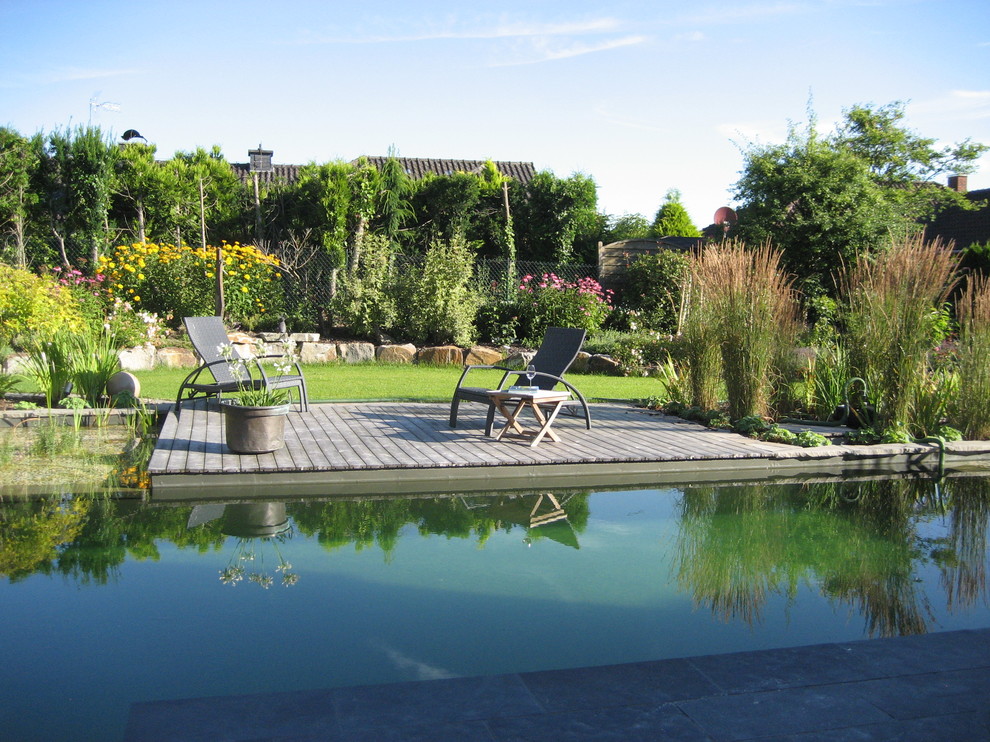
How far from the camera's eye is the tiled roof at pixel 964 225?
2256 cm

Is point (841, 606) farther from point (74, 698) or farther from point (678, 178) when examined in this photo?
point (678, 178)

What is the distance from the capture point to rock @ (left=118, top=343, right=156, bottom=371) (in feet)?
36.1

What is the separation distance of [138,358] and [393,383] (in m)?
3.61

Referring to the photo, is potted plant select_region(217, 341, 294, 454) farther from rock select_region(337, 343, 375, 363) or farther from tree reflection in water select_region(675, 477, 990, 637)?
rock select_region(337, 343, 375, 363)

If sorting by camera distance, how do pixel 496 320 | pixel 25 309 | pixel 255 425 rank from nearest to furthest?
pixel 255 425
pixel 25 309
pixel 496 320

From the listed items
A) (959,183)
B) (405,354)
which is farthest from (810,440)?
(959,183)

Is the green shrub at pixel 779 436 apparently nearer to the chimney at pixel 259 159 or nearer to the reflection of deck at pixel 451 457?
the reflection of deck at pixel 451 457

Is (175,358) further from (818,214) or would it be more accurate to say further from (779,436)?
(818,214)

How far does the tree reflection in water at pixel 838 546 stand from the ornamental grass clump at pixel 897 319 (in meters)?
0.98

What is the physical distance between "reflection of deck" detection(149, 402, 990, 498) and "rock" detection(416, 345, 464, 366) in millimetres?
5174

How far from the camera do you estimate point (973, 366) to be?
7078 millimetres

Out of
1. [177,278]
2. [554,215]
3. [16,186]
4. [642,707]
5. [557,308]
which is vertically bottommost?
[642,707]

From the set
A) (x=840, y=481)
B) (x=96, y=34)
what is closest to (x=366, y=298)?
(x=96, y=34)

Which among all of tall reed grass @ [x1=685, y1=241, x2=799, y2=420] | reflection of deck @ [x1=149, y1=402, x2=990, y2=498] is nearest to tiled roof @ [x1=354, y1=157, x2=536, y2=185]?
tall reed grass @ [x1=685, y1=241, x2=799, y2=420]
